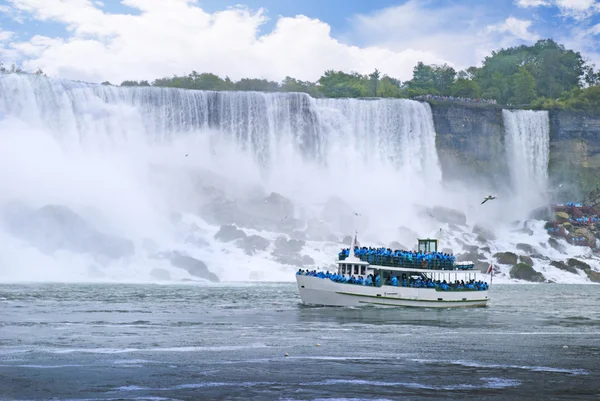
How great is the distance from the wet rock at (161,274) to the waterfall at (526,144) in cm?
4395

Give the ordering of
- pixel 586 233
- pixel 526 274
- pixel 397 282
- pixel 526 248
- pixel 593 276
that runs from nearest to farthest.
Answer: pixel 397 282 < pixel 526 274 < pixel 593 276 < pixel 526 248 < pixel 586 233

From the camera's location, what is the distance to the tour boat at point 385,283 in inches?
1711

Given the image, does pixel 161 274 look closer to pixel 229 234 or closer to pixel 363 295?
→ pixel 229 234

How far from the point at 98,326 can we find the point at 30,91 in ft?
162

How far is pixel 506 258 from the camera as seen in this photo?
82.8 m

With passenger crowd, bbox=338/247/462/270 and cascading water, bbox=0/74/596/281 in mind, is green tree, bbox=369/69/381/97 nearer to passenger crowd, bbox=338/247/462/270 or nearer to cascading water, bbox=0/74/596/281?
cascading water, bbox=0/74/596/281

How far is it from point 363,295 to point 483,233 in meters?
47.1

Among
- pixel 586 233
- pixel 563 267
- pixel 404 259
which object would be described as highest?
pixel 404 259

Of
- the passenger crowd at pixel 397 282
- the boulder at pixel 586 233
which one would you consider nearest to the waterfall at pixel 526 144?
the boulder at pixel 586 233

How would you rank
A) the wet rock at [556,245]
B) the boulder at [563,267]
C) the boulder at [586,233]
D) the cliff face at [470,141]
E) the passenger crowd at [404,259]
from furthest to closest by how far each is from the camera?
the cliff face at [470,141]
the boulder at [586,233]
the wet rock at [556,245]
the boulder at [563,267]
the passenger crowd at [404,259]

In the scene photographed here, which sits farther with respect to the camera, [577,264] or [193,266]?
[577,264]

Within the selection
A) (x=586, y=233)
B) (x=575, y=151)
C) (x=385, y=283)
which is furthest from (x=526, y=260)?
(x=385, y=283)

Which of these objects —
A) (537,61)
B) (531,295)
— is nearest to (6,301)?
(531,295)

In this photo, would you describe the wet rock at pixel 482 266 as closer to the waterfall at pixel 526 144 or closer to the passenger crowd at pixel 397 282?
the waterfall at pixel 526 144
